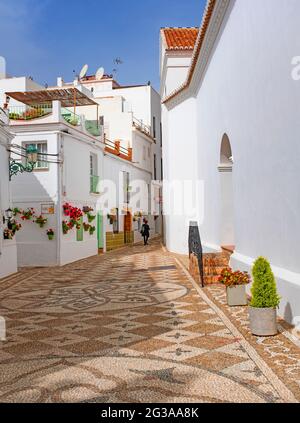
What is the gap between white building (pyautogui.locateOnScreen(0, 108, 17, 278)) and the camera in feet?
43.1

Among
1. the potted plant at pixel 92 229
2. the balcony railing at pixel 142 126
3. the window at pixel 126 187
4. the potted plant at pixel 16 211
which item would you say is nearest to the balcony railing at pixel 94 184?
the potted plant at pixel 92 229

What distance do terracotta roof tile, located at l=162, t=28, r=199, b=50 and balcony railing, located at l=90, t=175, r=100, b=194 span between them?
6.67 m

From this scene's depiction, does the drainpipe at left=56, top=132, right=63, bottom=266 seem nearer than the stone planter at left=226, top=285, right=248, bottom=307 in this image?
No

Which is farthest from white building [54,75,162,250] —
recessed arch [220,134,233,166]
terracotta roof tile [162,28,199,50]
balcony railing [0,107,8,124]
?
recessed arch [220,134,233,166]

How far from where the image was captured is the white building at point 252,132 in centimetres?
646

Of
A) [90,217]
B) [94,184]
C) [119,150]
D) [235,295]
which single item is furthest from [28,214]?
[119,150]

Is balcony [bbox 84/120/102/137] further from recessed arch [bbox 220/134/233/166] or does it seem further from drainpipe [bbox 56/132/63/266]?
recessed arch [bbox 220/134/233/166]

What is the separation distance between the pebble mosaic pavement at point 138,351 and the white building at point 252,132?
1269 mm

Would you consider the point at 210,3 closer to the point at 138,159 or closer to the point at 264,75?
the point at 264,75

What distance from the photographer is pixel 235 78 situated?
970 centimetres

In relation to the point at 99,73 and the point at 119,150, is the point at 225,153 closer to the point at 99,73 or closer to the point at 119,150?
the point at 119,150

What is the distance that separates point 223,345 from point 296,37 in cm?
416

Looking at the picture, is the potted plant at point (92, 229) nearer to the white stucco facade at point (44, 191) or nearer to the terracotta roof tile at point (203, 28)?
the white stucco facade at point (44, 191)
